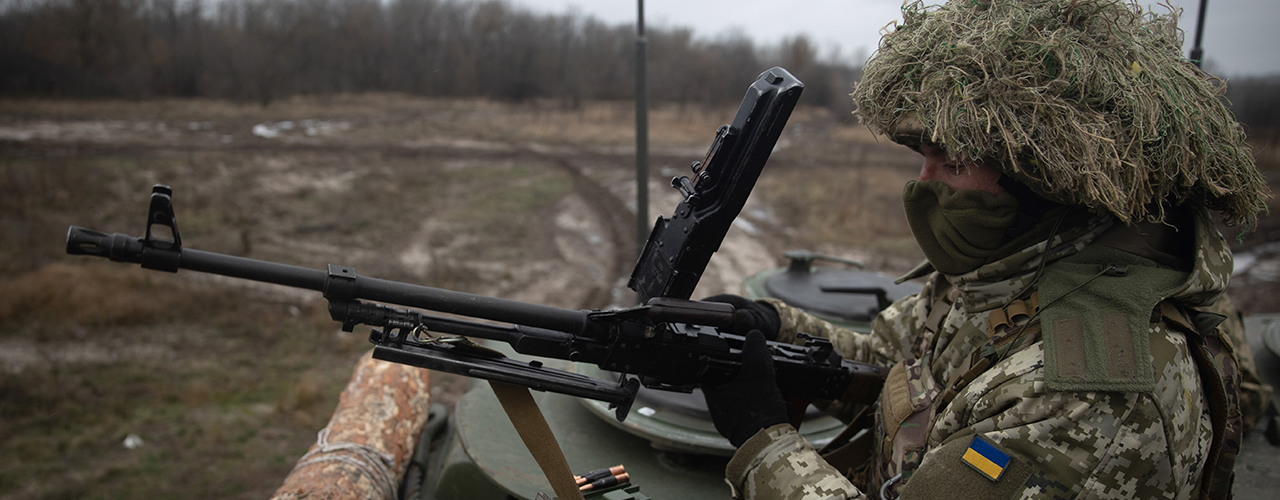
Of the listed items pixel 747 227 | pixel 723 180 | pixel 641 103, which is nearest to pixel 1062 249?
pixel 723 180

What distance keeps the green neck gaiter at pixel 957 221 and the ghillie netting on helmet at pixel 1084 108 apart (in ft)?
0.38

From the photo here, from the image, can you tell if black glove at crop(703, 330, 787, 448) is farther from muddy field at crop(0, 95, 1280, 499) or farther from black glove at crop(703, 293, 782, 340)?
muddy field at crop(0, 95, 1280, 499)

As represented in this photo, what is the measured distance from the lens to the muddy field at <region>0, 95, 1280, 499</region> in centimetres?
621

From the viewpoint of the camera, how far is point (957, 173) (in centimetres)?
208

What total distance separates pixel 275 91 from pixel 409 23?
17.1 ft

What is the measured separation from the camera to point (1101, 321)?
1811 mm

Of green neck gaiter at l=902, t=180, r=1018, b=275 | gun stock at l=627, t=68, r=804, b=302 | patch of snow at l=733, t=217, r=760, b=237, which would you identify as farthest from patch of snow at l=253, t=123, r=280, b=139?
green neck gaiter at l=902, t=180, r=1018, b=275

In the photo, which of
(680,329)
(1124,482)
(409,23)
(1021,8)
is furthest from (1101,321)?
(409,23)

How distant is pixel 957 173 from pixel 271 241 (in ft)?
39.2

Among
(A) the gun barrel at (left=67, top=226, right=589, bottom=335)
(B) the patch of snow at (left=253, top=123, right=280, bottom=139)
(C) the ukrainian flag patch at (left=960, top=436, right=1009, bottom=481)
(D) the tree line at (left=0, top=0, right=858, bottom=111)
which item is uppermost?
(A) the gun barrel at (left=67, top=226, right=589, bottom=335)

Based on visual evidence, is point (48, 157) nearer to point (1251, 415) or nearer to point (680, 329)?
point (680, 329)

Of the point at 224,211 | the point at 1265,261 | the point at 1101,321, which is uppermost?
the point at 1101,321

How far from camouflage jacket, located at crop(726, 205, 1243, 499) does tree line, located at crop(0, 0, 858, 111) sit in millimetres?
8846

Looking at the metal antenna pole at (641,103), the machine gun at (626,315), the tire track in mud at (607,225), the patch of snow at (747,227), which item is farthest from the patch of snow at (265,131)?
the machine gun at (626,315)
